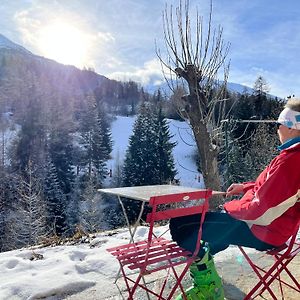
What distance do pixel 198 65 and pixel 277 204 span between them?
12.5 ft

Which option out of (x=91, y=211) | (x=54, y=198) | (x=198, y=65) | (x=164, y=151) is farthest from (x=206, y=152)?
(x=54, y=198)

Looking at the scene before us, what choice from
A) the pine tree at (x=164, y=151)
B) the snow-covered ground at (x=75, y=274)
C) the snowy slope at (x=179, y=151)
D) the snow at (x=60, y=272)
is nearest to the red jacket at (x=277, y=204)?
the snow-covered ground at (x=75, y=274)

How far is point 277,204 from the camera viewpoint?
5.71 feet

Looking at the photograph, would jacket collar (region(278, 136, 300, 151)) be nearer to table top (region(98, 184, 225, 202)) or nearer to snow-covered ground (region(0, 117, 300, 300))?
table top (region(98, 184, 225, 202))

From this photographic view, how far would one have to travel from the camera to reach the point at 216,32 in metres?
5.26

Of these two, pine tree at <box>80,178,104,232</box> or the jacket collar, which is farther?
pine tree at <box>80,178,104,232</box>

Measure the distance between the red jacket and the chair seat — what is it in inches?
14.8

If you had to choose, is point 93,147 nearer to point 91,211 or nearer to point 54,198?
point 54,198

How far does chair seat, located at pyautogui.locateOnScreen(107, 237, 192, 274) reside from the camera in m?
1.80

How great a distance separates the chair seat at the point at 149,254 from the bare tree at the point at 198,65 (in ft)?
10.1

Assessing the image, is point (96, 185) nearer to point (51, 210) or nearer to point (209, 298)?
point (51, 210)

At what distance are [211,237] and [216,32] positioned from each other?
3985 millimetres

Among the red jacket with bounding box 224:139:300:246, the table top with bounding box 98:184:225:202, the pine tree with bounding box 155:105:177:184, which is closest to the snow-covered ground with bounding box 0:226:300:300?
the table top with bounding box 98:184:225:202

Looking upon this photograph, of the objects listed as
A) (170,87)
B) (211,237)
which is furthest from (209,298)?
(170,87)
